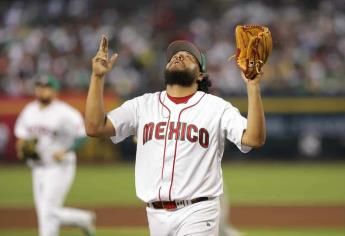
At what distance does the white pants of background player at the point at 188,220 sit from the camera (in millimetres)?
5215

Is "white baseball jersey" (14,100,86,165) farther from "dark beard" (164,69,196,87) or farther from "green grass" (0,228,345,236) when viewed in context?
"dark beard" (164,69,196,87)

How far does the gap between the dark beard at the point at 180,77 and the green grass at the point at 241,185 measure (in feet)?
29.6

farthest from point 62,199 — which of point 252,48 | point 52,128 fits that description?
Result: point 252,48

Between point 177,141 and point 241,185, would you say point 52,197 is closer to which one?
point 177,141

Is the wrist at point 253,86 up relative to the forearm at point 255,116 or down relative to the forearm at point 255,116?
up

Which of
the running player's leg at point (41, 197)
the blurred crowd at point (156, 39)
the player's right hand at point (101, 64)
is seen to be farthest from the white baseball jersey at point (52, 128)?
the blurred crowd at point (156, 39)

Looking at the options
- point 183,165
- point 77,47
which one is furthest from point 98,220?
point 77,47

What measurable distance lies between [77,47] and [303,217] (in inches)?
488

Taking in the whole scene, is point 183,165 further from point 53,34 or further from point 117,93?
point 53,34

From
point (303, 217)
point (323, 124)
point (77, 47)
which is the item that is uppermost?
point (77, 47)

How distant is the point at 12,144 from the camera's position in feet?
68.7

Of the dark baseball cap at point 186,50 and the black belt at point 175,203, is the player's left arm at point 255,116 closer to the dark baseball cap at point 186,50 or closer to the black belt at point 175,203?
the black belt at point 175,203

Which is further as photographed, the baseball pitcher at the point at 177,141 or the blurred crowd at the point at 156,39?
the blurred crowd at the point at 156,39

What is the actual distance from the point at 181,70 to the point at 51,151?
4.39m
